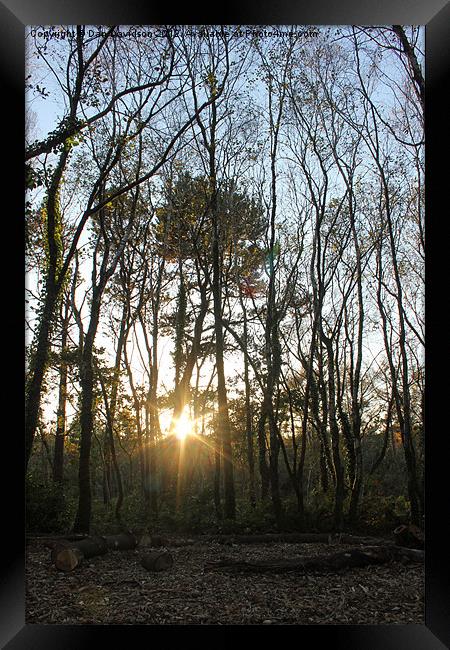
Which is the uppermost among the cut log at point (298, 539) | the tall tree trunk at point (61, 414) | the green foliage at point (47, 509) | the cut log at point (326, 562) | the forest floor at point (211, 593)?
the tall tree trunk at point (61, 414)

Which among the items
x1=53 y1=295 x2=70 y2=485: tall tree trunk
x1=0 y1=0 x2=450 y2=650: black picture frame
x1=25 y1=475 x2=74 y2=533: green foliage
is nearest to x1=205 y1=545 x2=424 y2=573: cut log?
x1=0 y1=0 x2=450 y2=650: black picture frame

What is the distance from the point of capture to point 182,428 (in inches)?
152

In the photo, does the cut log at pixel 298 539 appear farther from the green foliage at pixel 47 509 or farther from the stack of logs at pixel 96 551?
the green foliage at pixel 47 509

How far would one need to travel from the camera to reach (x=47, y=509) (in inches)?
146

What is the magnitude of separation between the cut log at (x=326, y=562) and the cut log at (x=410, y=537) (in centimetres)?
5

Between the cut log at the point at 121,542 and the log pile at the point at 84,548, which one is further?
the cut log at the point at 121,542

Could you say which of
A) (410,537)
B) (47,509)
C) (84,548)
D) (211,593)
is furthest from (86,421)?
(410,537)

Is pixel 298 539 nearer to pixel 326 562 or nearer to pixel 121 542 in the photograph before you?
pixel 326 562

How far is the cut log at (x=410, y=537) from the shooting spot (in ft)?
12.0

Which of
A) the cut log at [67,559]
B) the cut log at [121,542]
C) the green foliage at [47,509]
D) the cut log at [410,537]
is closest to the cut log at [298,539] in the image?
the cut log at [410,537]

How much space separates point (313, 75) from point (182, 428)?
2.78 m
